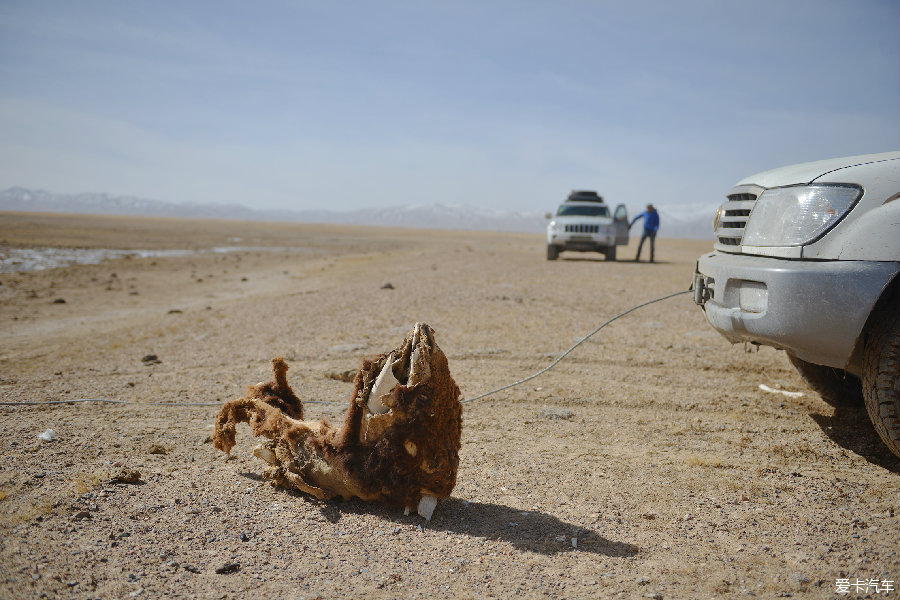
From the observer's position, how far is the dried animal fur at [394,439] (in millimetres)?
3078

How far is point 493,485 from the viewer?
3.64 m

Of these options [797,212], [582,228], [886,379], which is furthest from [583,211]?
[886,379]

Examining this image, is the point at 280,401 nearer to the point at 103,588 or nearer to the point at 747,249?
the point at 103,588

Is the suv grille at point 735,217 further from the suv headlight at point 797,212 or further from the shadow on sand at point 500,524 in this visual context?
the shadow on sand at point 500,524

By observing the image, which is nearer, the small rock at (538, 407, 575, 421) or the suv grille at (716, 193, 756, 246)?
the suv grille at (716, 193, 756, 246)

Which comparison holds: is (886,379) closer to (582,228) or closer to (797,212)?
(797,212)

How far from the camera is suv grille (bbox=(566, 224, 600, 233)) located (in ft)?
65.2

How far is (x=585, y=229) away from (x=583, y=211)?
114 cm

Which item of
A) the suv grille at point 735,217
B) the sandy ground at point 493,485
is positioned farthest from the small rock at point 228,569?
the suv grille at point 735,217

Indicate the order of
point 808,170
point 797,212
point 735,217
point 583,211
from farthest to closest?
point 583,211
point 735,217
point 808,170
point 797,212

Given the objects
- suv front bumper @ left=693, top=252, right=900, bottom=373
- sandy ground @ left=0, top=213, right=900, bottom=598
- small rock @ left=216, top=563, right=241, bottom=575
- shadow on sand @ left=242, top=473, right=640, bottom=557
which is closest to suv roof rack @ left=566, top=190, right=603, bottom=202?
sandy ground @ left=0, top=213, right=900, bottom=598

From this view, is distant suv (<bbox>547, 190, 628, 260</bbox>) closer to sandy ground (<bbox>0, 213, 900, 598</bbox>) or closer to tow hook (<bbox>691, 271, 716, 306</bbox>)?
sandy ground (<bbox>0, 213, 900, 598</bbox>)

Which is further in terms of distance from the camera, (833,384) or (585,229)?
(585,229)

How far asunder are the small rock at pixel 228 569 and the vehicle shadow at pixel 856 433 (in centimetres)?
369
